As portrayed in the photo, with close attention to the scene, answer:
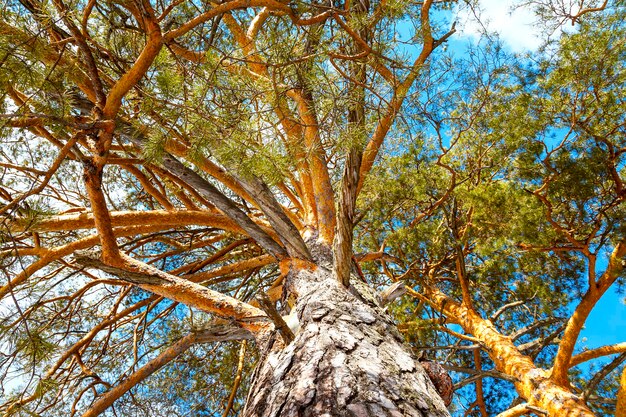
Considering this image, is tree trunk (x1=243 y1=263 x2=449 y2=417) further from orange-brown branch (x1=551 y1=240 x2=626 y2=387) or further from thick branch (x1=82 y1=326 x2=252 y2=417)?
orange-brown branch (x1=551 y1=240 x2=626 y2=387)

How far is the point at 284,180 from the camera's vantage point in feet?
11.3

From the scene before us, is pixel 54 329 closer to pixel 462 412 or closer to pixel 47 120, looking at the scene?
pixel 47 120

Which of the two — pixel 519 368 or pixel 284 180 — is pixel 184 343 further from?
pixel 519 368

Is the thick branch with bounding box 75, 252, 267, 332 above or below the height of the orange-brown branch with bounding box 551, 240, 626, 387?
above

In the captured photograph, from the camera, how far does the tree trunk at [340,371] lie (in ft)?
3.67

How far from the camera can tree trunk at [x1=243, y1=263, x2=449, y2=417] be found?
1119mm

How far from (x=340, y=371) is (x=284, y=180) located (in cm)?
229

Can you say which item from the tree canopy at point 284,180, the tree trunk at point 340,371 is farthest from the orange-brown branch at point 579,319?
the tree trunk at point 340,371

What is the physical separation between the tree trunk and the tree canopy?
175 mm

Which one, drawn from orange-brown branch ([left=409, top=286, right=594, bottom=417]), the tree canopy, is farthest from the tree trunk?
orange-brown branch ([left=409, top=286, right=594, bottom=417])

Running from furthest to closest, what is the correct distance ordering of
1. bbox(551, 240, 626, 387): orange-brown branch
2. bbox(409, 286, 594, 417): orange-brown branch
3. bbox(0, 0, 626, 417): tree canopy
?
bbox(551, 240, 626, 387): orange-brown branch
bbox(409, 286, 594, 417): orange-brown branch
bbox(0, 0, 626, 417): tree canopy

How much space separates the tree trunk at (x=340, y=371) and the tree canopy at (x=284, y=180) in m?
0.17

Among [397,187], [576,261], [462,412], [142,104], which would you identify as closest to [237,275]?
[397,187]

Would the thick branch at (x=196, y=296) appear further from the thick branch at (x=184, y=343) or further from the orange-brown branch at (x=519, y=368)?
the orange-brown branch at (x=519, y=368)
